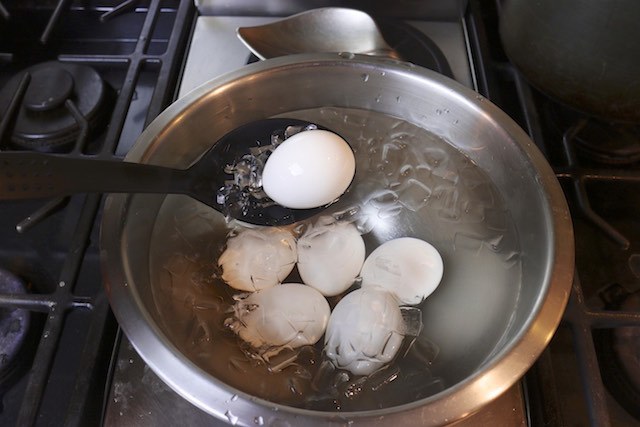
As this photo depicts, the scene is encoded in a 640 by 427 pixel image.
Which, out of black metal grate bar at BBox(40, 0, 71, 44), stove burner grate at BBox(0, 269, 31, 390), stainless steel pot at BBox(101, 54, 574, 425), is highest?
black metal grate bar at BBox(40, 0, 71, 44)

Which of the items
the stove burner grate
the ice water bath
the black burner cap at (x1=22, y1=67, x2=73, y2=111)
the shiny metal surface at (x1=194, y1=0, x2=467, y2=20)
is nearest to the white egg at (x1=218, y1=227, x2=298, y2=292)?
the ice water bath

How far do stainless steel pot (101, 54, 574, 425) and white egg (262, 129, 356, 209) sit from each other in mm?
95

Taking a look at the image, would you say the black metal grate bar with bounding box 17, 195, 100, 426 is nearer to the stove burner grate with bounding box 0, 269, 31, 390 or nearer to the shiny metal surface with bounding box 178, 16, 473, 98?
the stove burner grate with bounding box 0, 269, 31, 390

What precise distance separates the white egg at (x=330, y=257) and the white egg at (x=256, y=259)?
23 mm

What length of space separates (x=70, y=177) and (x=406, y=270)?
1.40ft

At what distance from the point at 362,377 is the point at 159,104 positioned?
0.53 m

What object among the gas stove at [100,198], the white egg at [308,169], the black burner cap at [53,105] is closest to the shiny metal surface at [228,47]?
the gas stove at [100,198]

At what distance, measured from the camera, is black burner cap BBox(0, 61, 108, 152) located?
2.86 feet

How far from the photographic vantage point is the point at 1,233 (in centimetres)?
83

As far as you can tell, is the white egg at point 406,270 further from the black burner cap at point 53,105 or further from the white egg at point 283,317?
the black burner cap at point 53,105

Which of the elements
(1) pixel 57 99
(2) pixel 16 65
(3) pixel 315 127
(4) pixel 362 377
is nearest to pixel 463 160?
(3) pixel 315 127

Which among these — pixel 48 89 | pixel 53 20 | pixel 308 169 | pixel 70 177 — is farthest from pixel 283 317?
pixel 53 20

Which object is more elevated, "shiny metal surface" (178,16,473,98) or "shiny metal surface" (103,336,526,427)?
"shiny metal surface" (178,16,473,98)

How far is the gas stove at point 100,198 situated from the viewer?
26.0 inches
